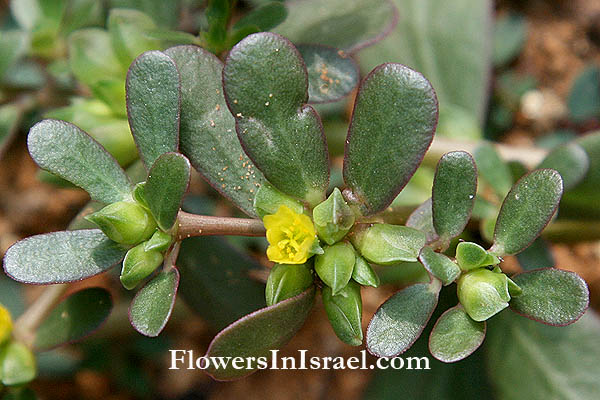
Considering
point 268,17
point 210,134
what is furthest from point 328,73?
point 210,134

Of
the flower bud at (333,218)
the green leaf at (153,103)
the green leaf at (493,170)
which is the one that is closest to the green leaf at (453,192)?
→ the flower bud at (333,218)

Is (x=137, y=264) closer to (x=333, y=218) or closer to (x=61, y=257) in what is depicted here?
(x=61, y=257)

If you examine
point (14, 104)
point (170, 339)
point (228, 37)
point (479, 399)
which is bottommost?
point (170, 339)

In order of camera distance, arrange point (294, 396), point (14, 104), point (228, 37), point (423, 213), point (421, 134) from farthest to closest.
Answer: point (294, 396)
point (14, 104)
point (228, 37)
point (423, 213)
point (421, 134)

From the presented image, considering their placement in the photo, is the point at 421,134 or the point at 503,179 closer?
the point at 421,134

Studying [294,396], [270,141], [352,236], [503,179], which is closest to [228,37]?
[270,141]

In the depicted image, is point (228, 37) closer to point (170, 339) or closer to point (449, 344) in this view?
point (449, 344)

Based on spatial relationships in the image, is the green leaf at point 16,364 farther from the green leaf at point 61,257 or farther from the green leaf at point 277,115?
the green leaf at point 277,115

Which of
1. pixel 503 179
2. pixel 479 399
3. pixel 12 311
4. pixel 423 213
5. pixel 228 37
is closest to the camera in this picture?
pixel 423 213
